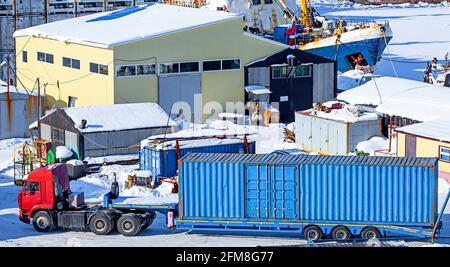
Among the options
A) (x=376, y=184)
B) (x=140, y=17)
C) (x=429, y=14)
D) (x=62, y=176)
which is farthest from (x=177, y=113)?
(x=429, y=14)

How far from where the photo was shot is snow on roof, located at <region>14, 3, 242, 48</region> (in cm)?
4344

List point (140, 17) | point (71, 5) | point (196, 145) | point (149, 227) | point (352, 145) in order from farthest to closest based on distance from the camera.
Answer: point (71, 5)
point (140, 17)
point (352, 145)
point (196, 145)
point (149, 227)

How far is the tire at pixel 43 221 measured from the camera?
27547mm

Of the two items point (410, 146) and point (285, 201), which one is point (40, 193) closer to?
point (285, 201)

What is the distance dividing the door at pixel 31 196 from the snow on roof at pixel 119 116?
31.0 feet

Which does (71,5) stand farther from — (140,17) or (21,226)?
(21,226)

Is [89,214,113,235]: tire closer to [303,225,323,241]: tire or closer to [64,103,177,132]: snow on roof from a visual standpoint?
[303,225,323,241]: tire

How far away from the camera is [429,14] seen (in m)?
112

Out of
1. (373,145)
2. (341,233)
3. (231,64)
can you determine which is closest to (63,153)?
(231,64)

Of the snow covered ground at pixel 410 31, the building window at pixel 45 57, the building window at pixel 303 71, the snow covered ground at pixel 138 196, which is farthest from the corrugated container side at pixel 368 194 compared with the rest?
the snow covered ground at pixel 410 31

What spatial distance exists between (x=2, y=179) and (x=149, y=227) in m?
9.02

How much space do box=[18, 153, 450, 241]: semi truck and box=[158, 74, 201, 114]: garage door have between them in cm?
1582

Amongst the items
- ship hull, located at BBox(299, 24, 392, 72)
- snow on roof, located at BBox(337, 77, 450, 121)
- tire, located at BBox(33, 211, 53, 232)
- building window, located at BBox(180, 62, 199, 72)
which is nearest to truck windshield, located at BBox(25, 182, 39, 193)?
tire, located at BBox(33, 211, 53, 232)

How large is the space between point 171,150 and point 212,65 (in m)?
11.3
